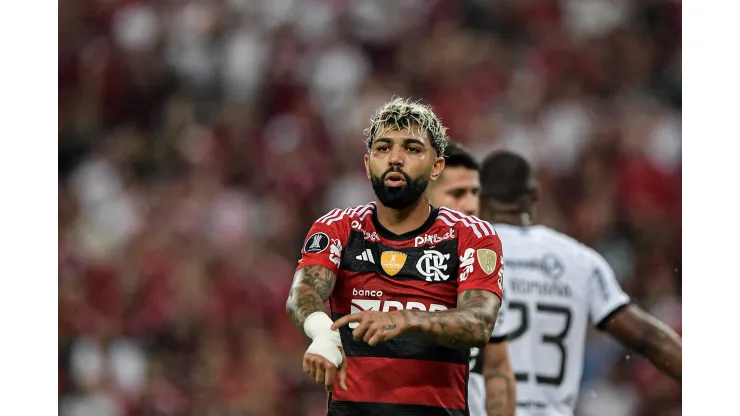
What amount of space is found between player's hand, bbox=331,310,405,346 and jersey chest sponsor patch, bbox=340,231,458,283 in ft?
1.41

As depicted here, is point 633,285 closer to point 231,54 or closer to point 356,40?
point 356,40

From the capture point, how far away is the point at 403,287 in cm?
349

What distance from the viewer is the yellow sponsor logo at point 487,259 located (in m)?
3.45

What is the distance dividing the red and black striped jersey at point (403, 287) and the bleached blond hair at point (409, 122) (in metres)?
0.27

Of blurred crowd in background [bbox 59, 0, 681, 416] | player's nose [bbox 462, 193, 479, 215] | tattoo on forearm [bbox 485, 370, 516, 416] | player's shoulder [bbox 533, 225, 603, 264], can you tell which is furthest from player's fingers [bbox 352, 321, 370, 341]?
blurred crowd in background [bbox 59, 0, 681, 416]

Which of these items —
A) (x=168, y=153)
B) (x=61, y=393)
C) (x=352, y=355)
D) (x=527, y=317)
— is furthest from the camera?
(x=168, y=153)

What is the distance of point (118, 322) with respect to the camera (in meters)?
9.13

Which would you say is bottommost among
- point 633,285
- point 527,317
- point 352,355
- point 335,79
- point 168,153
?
point 352,355

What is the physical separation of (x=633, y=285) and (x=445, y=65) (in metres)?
2.87

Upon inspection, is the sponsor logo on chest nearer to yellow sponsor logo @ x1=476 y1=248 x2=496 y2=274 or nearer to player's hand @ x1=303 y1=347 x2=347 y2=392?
yellow sponsor logo @ x1=476 y1=248 x2=496 y2=274

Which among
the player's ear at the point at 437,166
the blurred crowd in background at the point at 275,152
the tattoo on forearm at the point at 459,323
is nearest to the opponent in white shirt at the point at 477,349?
the player's ear at the point at 437,166

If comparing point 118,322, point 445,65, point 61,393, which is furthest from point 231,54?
point 61,393

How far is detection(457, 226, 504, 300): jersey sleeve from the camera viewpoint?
11.2 feet

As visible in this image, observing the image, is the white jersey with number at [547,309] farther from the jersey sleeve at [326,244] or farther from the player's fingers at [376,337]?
the player's fingers at [376,337]
